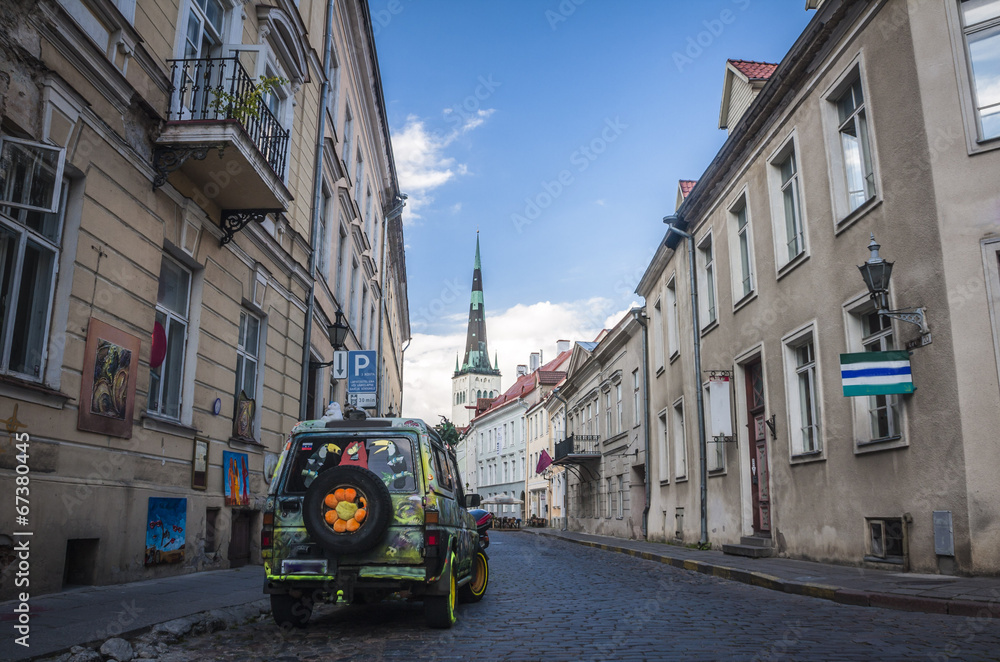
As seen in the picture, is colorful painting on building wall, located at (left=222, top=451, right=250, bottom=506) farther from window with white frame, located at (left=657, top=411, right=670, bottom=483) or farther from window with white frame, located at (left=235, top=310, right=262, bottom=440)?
window with white frame, located at (left=657, top=411, right=670, bottom=483)

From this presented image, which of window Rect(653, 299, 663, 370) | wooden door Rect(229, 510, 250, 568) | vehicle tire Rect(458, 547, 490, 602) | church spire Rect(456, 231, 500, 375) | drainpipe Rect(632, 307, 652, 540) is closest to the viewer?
vehicle tire Rect(458, 547, 490, 602)

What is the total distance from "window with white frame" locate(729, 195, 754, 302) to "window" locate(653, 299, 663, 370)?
24.2ft

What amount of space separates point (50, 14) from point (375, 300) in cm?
2244

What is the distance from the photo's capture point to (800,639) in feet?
19.9

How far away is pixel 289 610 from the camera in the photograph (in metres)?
6.66

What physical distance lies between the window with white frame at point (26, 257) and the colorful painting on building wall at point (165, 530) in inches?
105

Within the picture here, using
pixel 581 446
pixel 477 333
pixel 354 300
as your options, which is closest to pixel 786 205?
pixel 354 300

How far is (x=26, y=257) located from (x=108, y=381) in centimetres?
161

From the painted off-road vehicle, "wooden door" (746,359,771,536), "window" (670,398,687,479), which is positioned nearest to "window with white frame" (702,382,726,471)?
"wooden door" (746,359,771,536)

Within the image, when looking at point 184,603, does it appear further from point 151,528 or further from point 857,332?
point 857,332

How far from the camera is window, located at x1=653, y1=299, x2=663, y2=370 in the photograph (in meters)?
24.5

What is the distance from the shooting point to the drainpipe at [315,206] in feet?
50.2

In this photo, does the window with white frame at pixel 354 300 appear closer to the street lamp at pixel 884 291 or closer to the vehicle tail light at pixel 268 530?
the street lamp at pixel 884 291

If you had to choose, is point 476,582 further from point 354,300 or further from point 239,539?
point 354,300
